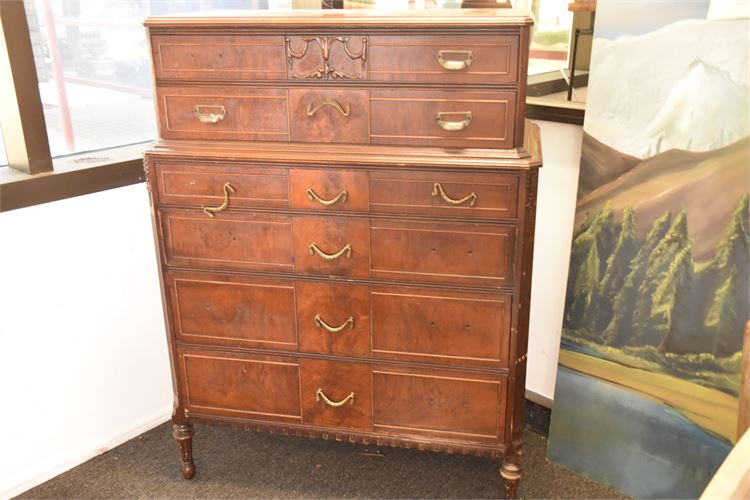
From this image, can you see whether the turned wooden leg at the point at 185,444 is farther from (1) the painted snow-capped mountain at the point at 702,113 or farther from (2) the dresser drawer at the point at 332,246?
(1) the painted snow-capped mountain at the point at 702,113

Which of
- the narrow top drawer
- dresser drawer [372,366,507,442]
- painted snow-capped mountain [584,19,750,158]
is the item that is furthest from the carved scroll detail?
dresser drawer [372,366,507,442]

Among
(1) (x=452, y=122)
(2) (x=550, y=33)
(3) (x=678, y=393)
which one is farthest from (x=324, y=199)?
(3) (x=678, y=393)

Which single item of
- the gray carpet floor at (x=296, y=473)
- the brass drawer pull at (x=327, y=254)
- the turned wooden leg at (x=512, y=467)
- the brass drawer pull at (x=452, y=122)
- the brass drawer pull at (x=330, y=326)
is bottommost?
the gray carpet floor at (x=296, y=473)

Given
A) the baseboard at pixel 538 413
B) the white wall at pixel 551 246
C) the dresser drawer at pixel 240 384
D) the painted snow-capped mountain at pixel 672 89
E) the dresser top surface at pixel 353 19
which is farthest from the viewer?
the baseboard at pixel 538 413

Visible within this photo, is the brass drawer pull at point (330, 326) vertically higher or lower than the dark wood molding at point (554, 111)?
lower

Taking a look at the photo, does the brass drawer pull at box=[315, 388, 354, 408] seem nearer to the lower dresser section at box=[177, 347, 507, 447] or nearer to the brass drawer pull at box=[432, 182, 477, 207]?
the lower dresser section at box=[177, 347, 507, 447]

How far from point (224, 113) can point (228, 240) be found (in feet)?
1.14

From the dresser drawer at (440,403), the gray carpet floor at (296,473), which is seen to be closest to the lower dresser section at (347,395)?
the dresser drawer at (440,403)

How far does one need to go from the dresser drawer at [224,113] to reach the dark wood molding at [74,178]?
0.46 m

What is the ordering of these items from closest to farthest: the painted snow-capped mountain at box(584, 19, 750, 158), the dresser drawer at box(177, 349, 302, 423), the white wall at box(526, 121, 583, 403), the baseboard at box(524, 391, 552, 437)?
the painted snow-capped mountain at box(584, 19, 750, 158) → the dresser drawer at box(177, 349, 302, 423) → the white wall at box(526, 121, 583, 403) → the baseboard at box(524, 391, 552, 437)

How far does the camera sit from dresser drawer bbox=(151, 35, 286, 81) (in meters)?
1.71

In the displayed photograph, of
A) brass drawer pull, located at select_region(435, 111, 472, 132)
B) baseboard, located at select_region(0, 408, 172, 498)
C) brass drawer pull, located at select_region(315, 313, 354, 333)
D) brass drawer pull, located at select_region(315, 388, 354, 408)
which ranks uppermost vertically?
brass drawer pull, located at select_region(435, 111, 472, 132)

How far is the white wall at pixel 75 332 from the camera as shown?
2.06 meters

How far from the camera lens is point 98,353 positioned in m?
2.29
